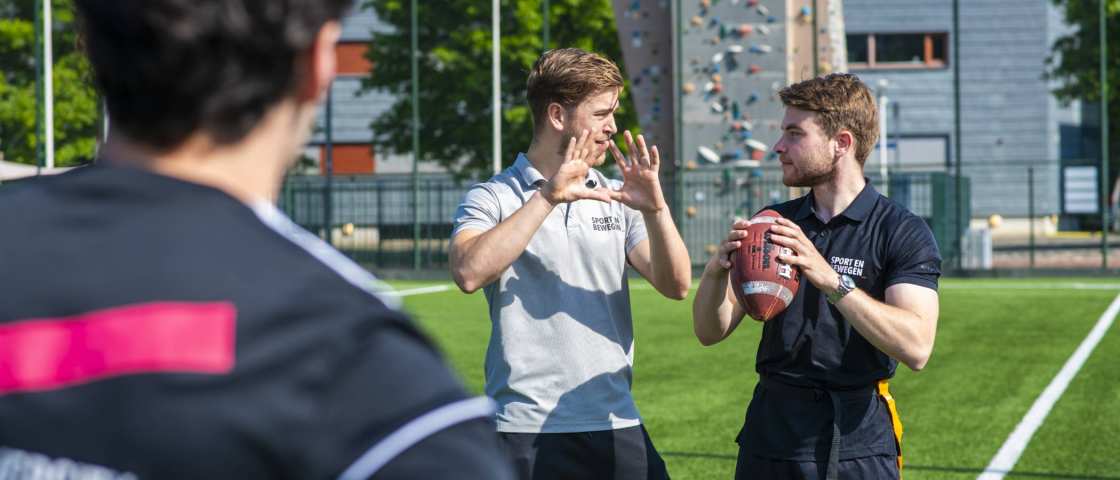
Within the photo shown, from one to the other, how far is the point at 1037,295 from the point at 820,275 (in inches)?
663

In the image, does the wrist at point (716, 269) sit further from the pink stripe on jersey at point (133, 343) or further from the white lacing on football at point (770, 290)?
the pink stripe on jersey at point (133, 343)

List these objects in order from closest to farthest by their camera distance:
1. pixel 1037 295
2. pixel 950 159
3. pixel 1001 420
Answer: pixel 1001 420 < pixel 1037 295 < pixel 950 159

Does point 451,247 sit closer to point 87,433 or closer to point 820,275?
point 820,275

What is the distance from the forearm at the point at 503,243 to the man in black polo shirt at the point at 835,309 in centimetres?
65

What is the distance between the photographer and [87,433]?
1243 millimetres

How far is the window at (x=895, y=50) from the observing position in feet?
167

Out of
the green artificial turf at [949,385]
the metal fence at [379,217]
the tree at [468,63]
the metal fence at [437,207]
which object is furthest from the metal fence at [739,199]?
the tree at [468,63]

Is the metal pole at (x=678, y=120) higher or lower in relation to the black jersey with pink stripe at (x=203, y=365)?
higher

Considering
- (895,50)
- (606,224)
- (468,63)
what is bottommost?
(606,224)

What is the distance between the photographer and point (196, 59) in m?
1.29

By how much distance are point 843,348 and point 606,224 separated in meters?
0.83

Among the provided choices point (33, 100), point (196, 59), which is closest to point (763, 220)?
point (196, 59)

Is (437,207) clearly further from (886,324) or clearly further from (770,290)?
(886,324)

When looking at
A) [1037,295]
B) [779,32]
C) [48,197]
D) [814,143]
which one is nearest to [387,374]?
[48,197]
